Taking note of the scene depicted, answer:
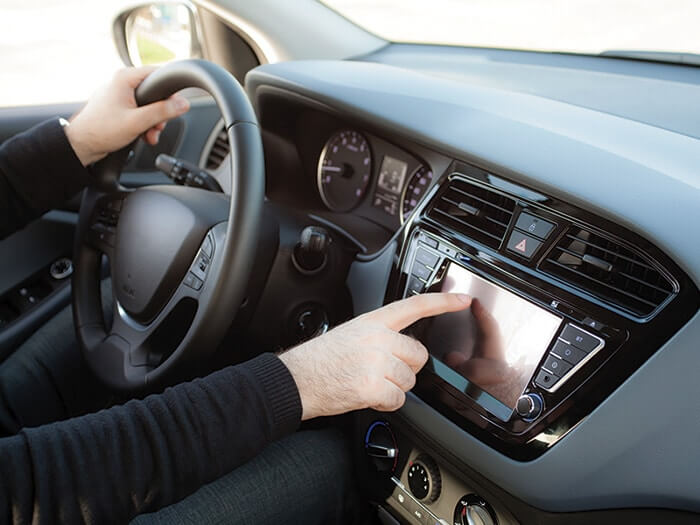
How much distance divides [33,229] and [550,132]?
4.61ft

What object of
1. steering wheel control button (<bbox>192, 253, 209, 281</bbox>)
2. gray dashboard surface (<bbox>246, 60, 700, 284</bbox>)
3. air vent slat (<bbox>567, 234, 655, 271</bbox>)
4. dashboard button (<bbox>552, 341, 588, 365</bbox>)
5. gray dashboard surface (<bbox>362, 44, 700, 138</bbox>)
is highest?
gray dashboard surface (<bbox>362, 44, 700, 138</bbox>)

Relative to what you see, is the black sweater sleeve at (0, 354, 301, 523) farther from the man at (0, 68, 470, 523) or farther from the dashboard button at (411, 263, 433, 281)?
the dashboard button at (411, 263, 433, 281)

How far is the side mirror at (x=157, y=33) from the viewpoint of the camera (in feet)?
6.16

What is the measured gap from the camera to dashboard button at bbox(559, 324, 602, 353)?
0.84 metres

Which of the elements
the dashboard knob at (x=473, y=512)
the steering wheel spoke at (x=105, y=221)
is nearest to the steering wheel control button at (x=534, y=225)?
the dashboard knob at (x=473, y=512)

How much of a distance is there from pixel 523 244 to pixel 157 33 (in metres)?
1.46

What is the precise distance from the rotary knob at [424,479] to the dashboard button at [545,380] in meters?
0.29

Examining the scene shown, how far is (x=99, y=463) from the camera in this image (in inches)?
31.0

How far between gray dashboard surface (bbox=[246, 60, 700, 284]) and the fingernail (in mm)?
242

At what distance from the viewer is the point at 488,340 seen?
96 centimetres

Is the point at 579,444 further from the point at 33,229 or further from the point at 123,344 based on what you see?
the point at 33,229

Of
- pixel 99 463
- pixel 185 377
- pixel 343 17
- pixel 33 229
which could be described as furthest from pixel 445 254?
pixel 33 229

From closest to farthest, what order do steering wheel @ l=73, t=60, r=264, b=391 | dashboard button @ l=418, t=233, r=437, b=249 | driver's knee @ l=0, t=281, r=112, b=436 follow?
1. steering wheel @ l=73, t=60, r=264, b=391
2. dashboard button @ l=418, t=233, r=437, b=249
3. driver's knee @ l=0, t=281, r=112, b=436

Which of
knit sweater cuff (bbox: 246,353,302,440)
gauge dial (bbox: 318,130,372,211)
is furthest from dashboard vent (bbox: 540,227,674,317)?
gauge dial (bbox: 318,130,372,211)
